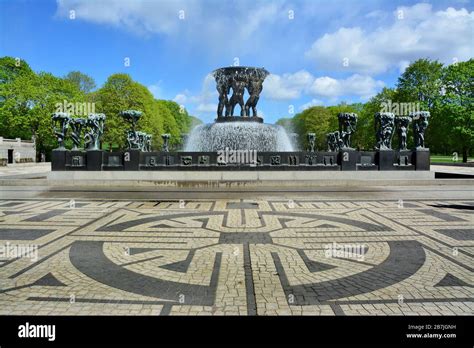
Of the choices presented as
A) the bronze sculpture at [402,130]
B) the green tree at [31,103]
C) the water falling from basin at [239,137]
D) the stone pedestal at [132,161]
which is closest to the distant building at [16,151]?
the green tree at [31,103]

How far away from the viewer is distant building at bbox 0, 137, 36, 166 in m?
53.5

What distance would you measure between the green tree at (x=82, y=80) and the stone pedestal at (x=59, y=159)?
58928 millimetres

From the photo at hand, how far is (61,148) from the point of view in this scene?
2156cm

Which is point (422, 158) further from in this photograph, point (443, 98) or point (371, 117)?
point (371, 117)

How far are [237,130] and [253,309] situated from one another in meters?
23.8

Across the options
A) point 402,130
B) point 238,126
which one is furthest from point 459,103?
point 238,126

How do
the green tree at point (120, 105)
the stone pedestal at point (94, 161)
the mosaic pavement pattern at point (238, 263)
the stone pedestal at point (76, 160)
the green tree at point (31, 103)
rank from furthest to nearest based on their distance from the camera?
the green tree at point (120, 105) → the green tree at point (31, 103) → the stone pedestal at point (76, 160) → the stone pedestal at point (94, 161) → the mosaic pavement pattern at point (238, 263)

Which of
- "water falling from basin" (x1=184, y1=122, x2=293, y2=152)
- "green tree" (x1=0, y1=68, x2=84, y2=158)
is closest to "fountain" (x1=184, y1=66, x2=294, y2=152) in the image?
"water falling from basin" (x1=184, y1=122, x2=293, y2=152)

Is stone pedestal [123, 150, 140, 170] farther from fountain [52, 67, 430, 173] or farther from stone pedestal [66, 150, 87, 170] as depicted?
stone pedestal [66, 150, 87, 170]

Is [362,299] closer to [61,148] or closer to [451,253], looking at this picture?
[451,253]

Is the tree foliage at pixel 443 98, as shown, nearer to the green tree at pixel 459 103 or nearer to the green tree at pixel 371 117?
the green tree at pixel 459 103

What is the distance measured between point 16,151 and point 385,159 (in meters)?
59.1

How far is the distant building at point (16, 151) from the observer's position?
176 feet

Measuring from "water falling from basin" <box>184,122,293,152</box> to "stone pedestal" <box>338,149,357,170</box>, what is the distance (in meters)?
7.44
